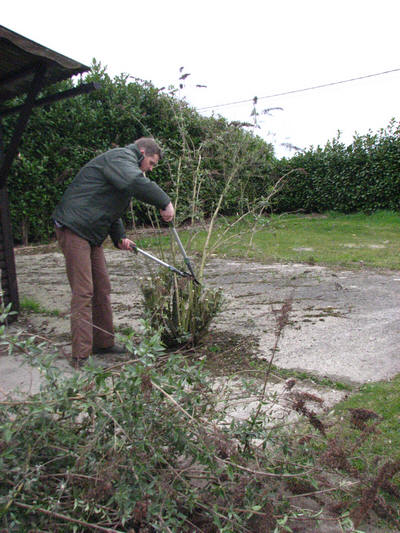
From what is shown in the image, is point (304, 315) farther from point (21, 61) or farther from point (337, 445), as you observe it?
point (21, 61)

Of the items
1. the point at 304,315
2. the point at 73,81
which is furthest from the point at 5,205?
the point at 73,81

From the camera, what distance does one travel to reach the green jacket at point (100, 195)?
342 centimetres

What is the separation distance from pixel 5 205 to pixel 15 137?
80 cm

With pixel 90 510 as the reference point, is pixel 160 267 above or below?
above

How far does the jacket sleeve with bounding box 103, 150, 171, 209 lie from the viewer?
132 inches

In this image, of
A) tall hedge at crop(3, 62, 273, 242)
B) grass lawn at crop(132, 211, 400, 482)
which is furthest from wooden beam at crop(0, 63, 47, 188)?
tall hedge at crop(3, 62, 273, 242)

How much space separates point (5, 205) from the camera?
4770 mm

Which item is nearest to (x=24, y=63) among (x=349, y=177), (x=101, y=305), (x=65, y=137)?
(x=101, y=305)

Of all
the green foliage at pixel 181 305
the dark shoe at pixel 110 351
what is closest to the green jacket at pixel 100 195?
the green foliage at pixel 181 305

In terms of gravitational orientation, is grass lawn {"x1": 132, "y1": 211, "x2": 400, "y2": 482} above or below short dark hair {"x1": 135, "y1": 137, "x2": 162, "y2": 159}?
below

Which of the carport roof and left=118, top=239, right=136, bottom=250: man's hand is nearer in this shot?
the carport roof

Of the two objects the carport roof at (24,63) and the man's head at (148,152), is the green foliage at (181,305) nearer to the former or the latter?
the man's head at (148,152)

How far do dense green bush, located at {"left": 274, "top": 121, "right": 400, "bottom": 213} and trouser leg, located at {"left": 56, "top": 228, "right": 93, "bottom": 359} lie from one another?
10.3 m

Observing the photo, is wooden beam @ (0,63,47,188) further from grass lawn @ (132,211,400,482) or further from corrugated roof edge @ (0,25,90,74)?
grass lawn @ (132,211,400,482)
